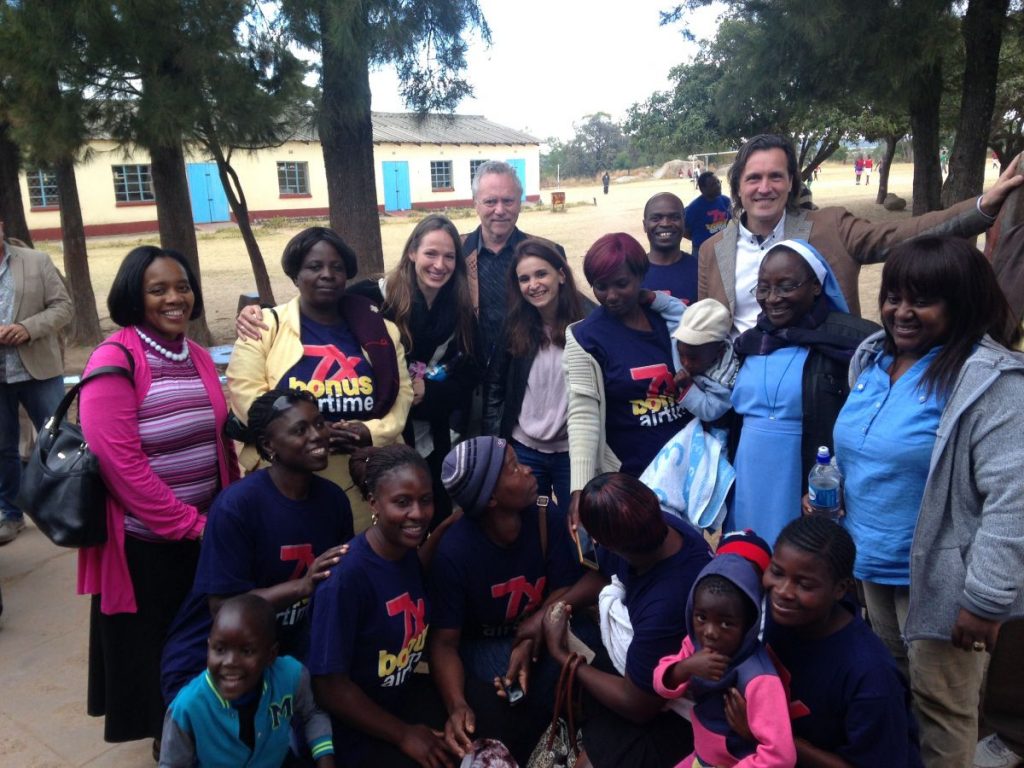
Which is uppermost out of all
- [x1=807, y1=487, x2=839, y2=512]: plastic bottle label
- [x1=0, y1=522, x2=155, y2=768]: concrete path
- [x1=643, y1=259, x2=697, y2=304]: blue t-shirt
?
[x1=643, y1=259, x2=697, y2=304]: blue t-shirt

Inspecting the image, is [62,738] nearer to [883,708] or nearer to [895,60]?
[883,708]

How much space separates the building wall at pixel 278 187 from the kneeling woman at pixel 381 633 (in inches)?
730

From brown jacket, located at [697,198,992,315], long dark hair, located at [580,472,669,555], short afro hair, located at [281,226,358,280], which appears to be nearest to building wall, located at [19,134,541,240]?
short afro hair, located at [281,226,358,280]

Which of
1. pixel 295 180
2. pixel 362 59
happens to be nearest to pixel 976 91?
pixel 362 59

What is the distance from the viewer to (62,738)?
3.06 metres

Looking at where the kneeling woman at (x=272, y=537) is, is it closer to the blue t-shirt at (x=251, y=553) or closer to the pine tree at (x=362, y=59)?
the blue t-shirt at (x=251, y=553)

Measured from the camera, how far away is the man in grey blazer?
447cm

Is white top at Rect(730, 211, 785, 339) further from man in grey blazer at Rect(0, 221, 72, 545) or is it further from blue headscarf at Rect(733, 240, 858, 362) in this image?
man in grey blazer at Rect(0, 221, 72, 545)

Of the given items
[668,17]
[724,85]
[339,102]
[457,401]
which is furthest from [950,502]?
[724,85]

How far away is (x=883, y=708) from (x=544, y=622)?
1001mm

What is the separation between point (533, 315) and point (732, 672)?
1.75 metres

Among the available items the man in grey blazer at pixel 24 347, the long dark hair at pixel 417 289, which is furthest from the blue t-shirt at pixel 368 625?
the man in grey blazer at pixel 24 347

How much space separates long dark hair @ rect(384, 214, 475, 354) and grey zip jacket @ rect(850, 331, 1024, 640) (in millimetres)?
1984

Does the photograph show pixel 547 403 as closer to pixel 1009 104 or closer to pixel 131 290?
pixel 131 290
